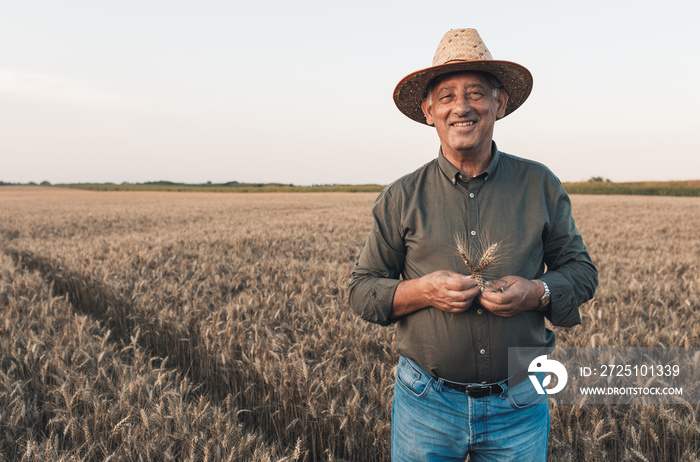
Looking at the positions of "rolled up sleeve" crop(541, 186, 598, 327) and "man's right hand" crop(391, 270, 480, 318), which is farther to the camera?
"rolled up sleeve" crop(541, 186, 598, 327)

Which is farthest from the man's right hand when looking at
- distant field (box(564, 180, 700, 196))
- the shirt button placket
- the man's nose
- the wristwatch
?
distant field (box(564, 180, 700, 196))

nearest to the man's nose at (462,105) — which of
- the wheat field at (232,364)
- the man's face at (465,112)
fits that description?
the man's face at (465,112)

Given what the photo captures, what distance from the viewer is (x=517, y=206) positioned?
5.84 feet

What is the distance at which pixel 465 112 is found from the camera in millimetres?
1726

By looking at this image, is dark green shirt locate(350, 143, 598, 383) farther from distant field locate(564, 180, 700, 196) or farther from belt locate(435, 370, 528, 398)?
distant field locate(564, 180, 700, 196)

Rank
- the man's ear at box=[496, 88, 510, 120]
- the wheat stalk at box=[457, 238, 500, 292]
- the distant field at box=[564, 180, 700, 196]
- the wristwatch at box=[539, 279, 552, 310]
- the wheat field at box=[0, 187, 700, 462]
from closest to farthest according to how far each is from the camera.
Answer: the wheat stalk at box=[457, 238, 500, 292] → the wristwatch at box=[539, 279, 552, 310] → the man's ear at box=[496, 88, 510, 120] → the wheat field at box=[0, 187, 700, 462] → the distant field at box=[564, 180, 700, 196]

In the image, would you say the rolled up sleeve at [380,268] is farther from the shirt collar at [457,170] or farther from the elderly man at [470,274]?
the shirt collar at [457,170]

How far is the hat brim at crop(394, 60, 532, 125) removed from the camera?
1791 mm

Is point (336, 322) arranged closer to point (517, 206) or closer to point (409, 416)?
point (409, 416)

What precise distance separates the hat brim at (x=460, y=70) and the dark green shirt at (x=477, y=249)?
1.12 feet

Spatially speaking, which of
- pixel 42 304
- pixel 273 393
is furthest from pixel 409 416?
pixel 42 304

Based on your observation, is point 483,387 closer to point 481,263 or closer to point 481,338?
point 481,338

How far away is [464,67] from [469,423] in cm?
151

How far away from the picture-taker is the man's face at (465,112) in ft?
5.72
